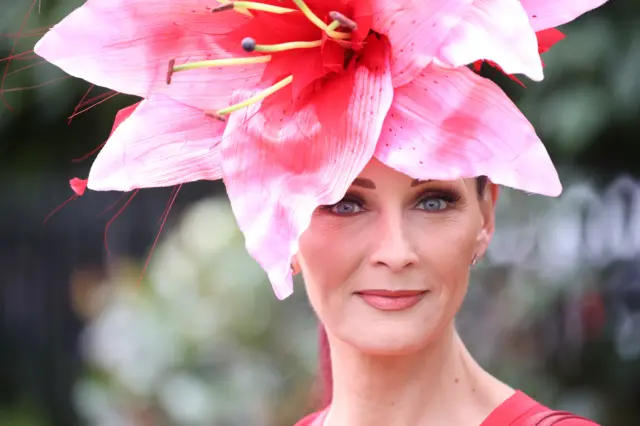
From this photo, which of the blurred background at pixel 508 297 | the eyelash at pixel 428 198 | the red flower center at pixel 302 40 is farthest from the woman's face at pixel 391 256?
the blurred background at pixel 508 297

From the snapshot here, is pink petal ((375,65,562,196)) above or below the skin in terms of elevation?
above

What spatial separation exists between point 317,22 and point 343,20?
23 mm

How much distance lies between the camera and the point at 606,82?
7.44 ft

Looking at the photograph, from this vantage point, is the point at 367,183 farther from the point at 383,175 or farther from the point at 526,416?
the point at 526,416

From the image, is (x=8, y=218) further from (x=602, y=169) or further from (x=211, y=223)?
(x=602, y=169)

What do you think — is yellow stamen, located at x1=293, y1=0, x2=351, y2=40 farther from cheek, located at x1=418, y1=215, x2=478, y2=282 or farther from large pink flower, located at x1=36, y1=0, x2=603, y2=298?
cheek, located at x1=418, y1=215, x2=478, y2=282

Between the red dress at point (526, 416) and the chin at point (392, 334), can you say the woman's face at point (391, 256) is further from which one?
the red dress at point (526, 416)

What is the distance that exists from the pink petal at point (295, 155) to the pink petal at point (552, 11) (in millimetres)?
148

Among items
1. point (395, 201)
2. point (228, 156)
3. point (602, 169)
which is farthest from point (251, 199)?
point (602, 169)

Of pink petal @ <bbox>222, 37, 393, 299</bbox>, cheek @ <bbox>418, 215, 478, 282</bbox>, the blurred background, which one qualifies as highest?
pink petal @ <bbox>222, 37, 393, 299</bbox>

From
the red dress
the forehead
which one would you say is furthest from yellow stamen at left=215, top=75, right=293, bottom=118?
the red dress

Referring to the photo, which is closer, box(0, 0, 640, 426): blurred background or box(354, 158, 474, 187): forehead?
box(354, 158, 474, 187): forehead

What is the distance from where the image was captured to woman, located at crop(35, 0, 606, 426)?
938mm

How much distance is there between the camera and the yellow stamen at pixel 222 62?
0.93 meters
